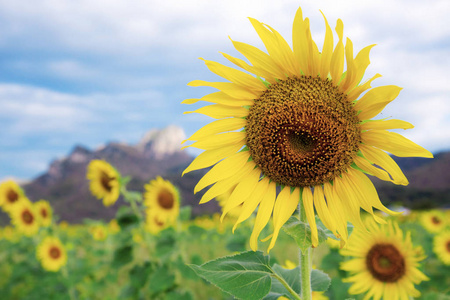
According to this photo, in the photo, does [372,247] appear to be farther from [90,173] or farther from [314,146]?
[90,173]

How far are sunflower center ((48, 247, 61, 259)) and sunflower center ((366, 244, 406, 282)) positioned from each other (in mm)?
5125

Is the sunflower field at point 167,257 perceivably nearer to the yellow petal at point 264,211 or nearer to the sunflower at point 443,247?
the sunflower at point 443,247

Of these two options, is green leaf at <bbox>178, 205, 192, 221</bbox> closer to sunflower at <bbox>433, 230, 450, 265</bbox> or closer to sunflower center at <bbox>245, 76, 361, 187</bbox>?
sunflower center at <bbox>245, 76, 361, 187</bbox>

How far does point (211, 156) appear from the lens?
5.18 ft

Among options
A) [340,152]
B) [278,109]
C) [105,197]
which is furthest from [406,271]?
[105,197]

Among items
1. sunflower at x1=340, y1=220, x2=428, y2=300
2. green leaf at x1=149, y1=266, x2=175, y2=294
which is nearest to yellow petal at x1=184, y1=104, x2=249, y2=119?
sunflower at x1=340, y1=220, x2=428, y2=300

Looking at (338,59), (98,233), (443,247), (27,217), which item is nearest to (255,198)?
(338,59)

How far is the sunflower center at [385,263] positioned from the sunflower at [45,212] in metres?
5.70

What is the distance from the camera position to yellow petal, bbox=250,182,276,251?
4.77 feet

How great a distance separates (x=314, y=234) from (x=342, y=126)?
49cm

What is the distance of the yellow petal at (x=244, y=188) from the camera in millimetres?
1535

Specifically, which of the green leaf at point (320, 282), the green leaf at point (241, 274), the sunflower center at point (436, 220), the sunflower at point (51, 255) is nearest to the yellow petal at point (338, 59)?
the green leaf at point (241, 274)

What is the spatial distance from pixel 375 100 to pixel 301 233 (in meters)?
0.61

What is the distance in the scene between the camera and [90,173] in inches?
189
